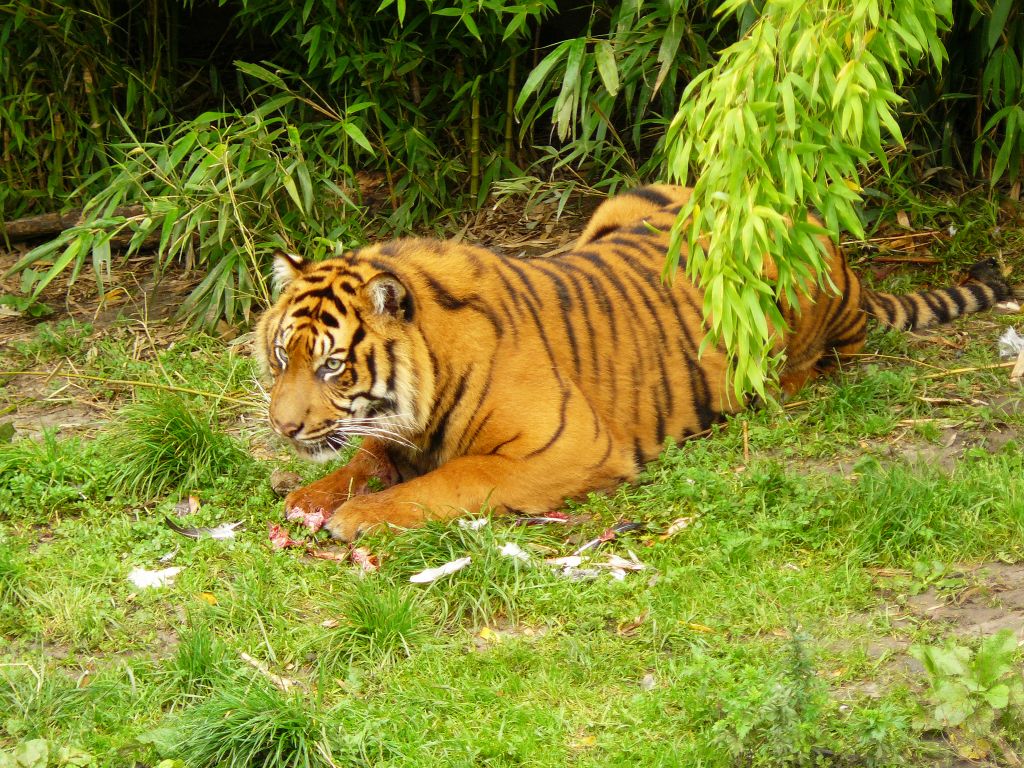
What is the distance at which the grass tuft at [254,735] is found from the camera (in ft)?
8.92

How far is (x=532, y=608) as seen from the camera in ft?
11.0

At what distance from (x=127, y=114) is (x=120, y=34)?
0.52 m

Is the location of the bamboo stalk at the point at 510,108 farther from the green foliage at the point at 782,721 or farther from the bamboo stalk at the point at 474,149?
the green foliage at the point at 782,721

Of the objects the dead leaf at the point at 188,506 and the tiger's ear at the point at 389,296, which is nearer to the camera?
the tiger's ear at the point at 389,296

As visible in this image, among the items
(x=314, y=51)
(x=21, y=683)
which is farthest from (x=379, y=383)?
(x=314, y=51)

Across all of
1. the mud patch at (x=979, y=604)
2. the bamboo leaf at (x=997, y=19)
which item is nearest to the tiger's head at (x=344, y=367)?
the mud patch at (x=979, y=604)

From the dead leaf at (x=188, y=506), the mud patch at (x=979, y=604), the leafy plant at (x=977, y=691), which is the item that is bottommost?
the dead leaf at (x=188, y=506)

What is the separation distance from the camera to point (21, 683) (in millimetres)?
3047

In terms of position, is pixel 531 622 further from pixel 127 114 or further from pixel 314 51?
pixel 127 114

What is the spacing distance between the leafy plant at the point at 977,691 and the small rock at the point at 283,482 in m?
2.28

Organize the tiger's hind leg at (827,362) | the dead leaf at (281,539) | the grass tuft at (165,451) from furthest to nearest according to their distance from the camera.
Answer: the tiger's hind leg at (827,362) < the grass tuft at (165,451) < the dead leaf at (281,539)

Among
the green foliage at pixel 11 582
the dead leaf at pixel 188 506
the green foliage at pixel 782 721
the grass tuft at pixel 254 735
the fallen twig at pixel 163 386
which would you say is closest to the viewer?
the green foliage at pixel 782 721

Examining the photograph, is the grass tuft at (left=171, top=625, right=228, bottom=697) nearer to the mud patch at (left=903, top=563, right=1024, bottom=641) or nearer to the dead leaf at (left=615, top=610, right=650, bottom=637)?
the dead leaf at (left=615, top=610, right=650, bottom=637)

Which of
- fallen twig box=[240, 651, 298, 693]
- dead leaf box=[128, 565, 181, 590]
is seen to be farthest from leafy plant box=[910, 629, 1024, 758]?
dead leaf box=[128, 565, 181, 590]
